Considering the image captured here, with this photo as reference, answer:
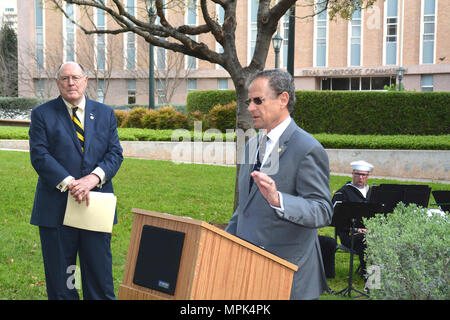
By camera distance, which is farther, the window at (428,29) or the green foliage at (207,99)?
the window at (428,29)

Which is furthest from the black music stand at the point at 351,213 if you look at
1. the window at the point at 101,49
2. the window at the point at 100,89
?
the window at the point at 100,89

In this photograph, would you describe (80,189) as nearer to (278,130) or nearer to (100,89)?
(278,130)

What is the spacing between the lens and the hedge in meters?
19.8

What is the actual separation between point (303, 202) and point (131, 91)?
52.9 metres

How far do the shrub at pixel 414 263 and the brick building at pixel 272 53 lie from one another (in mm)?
39028

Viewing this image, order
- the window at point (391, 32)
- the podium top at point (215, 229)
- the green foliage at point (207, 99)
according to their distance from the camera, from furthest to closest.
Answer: the window at point (391, 32) < the green foliage at point (207, 99) < the podium top at point (215, 229)

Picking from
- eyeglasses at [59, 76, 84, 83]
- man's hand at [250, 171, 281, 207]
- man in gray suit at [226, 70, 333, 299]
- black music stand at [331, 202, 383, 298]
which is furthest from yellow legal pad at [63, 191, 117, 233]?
black music stand at [331, 202, 383, 298]

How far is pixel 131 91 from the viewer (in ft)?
179

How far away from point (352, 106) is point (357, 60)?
89.9 ft

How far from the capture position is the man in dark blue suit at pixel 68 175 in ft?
14.7

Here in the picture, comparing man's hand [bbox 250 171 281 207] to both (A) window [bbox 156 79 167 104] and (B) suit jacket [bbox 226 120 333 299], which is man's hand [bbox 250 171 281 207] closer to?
(B) suit jacket [bbox 226 120 333 299]

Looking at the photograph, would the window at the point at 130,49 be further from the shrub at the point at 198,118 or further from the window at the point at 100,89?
the shrub at the point at 198,118

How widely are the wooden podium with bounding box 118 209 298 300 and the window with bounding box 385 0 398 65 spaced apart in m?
44.9

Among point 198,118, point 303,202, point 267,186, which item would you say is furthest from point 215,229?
point 198,118
